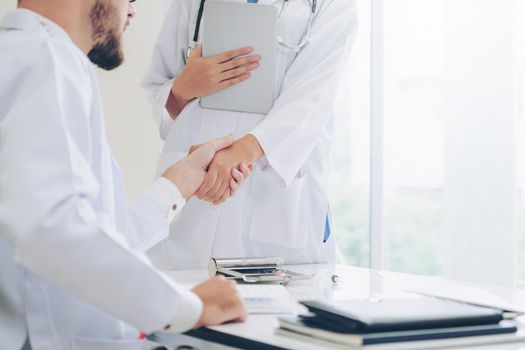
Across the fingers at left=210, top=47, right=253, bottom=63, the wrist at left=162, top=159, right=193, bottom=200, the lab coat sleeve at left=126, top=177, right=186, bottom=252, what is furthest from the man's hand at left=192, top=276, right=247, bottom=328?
the fingers at left=210, top=47, right=253, bottom=63

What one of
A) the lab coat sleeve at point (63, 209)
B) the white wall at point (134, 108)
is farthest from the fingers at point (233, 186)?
the white wall at point (134, 108)

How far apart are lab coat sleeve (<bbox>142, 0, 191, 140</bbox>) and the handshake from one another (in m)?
0.29

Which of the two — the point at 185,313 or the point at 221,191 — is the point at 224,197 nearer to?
the point at 221,191

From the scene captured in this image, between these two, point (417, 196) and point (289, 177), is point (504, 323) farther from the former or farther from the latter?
point (417, 196)

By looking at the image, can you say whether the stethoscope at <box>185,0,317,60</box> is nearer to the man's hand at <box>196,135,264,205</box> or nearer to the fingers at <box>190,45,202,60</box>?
the fingers at <box>190,45,202,60</box>

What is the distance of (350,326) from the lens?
1.07 meters

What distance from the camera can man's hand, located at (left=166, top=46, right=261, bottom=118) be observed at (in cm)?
195

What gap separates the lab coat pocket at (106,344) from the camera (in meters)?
1.15

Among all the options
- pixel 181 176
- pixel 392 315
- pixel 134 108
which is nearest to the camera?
pixel 392 315

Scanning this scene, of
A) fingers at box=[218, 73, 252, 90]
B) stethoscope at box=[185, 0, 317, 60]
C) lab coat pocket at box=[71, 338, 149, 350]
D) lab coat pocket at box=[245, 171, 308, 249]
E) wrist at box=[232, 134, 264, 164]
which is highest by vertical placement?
stethoscope at box=[185, 0, 317, 60]

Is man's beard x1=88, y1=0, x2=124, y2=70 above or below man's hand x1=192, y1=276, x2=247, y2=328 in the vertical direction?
above

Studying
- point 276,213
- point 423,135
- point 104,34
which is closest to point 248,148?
point 276,213

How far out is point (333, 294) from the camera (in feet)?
4.88

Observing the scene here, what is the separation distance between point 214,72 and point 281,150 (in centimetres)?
26
